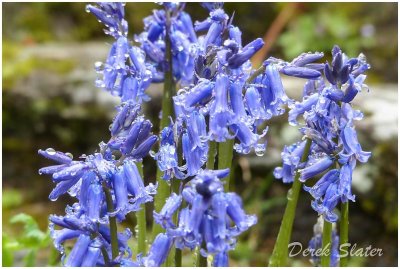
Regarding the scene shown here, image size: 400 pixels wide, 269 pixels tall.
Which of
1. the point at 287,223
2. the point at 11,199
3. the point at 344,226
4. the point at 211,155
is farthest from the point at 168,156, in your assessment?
the point at 11,199

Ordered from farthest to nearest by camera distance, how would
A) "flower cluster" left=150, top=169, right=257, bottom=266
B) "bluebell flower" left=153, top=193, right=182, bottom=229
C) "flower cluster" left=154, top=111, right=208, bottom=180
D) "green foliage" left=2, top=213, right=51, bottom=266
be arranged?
"green foliage" left=2, top=213, right=51, bottom=266, "flower cluster" left=154, top=111, right=208, bottom=180, "bluebell flower" left=153, top=193, right=182, bottom=229, "flower cluster" left=150, top=169, right=257, bottom=266

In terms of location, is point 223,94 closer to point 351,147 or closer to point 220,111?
point 220,111

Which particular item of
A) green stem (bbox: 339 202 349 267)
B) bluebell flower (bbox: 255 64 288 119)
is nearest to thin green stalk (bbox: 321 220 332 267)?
green stem (bbox: 339 202 349 267)

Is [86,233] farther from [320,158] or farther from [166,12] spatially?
[166,12]

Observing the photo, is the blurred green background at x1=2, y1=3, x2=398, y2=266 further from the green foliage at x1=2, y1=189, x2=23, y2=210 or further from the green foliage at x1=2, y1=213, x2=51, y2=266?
the green foliage at x1=2, y1=213, x2=51, y2=266

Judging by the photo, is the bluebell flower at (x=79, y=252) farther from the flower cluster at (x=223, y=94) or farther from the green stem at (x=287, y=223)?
the green stem at (x=287, y=223)

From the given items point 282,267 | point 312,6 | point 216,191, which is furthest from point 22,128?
point 216,191

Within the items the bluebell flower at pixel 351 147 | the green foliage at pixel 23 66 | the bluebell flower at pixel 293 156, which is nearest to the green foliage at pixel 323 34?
the green foliage at pixel 23 66
